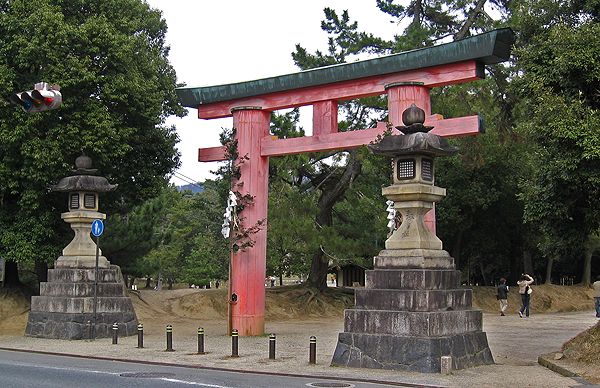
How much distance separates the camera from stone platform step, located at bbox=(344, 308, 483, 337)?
44.8 ft

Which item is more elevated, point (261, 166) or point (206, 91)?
point (206, 91)

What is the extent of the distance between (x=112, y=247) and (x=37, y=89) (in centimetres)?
1690

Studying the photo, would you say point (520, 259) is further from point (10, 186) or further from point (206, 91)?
point (10, 186)

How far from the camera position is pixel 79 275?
21.3m

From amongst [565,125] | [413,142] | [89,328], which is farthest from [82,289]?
[565,125]

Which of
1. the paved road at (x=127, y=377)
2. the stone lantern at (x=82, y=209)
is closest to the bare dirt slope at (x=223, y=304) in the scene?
the stone lantern at (x=82, y=209)

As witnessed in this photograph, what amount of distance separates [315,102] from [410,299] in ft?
28.0

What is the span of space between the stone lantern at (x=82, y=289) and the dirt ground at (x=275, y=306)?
9.21ft

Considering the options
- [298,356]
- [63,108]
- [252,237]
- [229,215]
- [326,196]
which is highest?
[63,108]

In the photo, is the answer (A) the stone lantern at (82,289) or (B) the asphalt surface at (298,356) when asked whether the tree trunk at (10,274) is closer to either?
(B) the asphalt surface at (298,356)

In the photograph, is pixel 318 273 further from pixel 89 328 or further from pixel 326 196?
pixel 89 328

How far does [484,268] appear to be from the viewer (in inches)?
1919

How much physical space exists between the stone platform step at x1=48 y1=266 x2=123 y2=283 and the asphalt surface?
1.92 meters

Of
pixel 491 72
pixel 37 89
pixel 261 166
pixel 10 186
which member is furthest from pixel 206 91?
pixel 491 72
